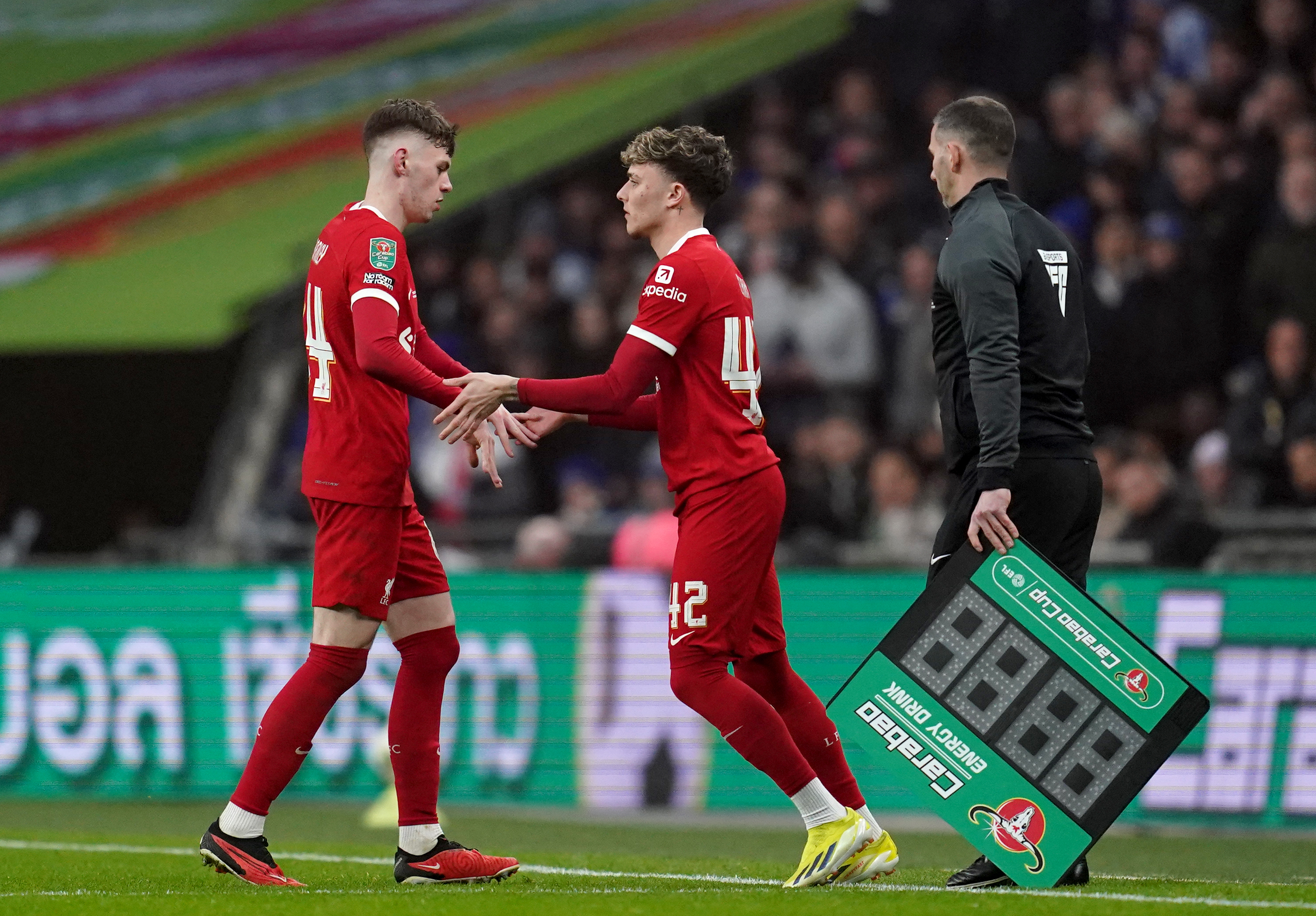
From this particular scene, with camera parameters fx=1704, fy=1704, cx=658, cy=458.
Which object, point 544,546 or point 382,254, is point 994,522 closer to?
point 382,254

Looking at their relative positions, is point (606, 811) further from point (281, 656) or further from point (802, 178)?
point (802, 178)

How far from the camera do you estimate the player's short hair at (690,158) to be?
16.8 feet

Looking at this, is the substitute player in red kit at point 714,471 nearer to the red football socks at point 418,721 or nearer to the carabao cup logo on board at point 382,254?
the carabao cup logo on board at point 382,254

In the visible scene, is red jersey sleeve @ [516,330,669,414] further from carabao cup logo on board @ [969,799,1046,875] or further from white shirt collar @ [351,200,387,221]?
carabao cup logo on board @ [969,799,1046,875]

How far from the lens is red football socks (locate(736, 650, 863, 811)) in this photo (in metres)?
5.18

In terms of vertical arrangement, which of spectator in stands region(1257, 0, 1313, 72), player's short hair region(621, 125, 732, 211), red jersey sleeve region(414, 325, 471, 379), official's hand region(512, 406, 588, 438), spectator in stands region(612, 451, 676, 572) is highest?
spectator in stands region(1257, 0, 1313, 72)

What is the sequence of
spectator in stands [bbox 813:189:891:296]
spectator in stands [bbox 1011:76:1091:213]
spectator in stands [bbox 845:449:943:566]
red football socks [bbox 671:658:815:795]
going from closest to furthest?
1. red football socks [bbox 671:658:815:795]
2. spectator in stands [bbox 845:449:943:566]
3. spectator in stands [bbox 1011:76:1091:213]
4. spectator in stands [bbox 813:189:891:296]

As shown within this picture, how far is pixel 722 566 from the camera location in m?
4.94

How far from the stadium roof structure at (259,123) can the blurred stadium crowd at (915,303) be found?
5.91ft

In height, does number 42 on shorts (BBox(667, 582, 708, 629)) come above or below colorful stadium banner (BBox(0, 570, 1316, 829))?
above

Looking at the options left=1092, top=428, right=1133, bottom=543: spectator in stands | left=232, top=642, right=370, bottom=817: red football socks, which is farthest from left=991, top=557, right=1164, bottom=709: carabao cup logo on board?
left=1092, top=428, right=1133, bottom=543: spectator in stands

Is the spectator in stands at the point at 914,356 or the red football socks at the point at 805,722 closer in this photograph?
the red football socks at the point at 805,722

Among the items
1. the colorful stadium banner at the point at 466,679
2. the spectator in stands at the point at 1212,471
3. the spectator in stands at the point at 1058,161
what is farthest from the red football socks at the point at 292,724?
the spectator in stands at the point at 1058,161

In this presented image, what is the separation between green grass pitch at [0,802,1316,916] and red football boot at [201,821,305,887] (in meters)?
0.08
